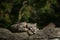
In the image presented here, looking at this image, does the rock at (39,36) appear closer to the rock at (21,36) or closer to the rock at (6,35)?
the rock at (21,36)

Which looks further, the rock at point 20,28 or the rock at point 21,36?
the rock at point 20,28

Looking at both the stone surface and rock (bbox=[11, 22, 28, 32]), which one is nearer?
the stone surface

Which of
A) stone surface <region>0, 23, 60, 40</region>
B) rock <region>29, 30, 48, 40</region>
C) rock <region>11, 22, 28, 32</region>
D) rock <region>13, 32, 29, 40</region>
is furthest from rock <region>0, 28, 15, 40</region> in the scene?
rock <region>29, 30, 48, 40</region>

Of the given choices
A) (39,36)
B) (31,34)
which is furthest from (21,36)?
(39,36)

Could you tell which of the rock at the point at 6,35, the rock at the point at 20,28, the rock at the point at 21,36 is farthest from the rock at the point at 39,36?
the rock at the point at 6,35

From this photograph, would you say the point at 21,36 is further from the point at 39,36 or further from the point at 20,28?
the point at 39,36

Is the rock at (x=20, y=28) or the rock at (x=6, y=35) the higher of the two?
the rock at (x=20, y=28)

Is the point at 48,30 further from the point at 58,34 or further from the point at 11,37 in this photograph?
the point at 11,37

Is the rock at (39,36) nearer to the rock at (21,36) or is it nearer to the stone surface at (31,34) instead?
the stone surface at (31,34)

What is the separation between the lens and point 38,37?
384cm

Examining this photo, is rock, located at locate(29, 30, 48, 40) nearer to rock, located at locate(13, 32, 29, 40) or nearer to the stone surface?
the stone surface

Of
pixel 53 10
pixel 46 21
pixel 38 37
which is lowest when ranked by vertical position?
pixel 38 37

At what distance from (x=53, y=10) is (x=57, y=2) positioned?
29 centimetres

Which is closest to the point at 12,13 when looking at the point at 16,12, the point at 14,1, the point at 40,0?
the point at 16,12
